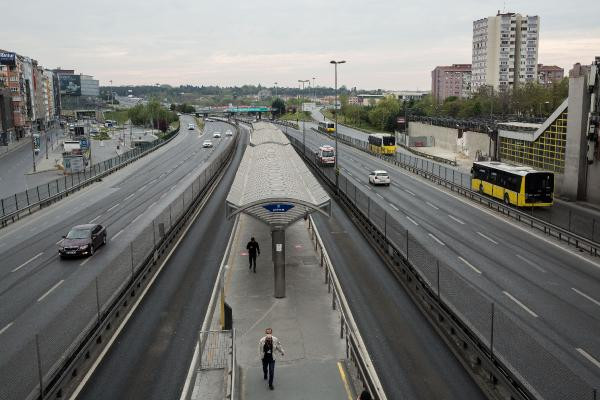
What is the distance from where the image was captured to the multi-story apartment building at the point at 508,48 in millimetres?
173250

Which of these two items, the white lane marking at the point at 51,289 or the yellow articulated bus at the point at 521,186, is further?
Answer: the yellow articulated bus at the point at 521,186

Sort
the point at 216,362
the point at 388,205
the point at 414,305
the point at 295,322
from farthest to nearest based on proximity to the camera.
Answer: the point at 388,205 < the point at 414,305 < the point at 295,322 < the point at 216,362

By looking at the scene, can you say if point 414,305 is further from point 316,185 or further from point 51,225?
point 51,225

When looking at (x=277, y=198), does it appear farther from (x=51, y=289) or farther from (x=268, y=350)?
(x=51, y=289)

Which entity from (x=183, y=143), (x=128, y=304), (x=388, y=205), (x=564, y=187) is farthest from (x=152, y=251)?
(x=183, y=143)

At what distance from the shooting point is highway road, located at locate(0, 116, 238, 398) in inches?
709

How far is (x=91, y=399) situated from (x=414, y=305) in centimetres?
1126

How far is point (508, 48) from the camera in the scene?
572 feet

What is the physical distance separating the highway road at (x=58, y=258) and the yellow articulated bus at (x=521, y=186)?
23630 millimetres

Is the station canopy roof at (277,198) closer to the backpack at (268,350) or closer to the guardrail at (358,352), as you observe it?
the guardrail at (358,352)

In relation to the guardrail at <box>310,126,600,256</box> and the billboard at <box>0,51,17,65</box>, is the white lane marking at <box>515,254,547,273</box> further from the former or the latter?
the billboard at <box>0,51,17,65</box>

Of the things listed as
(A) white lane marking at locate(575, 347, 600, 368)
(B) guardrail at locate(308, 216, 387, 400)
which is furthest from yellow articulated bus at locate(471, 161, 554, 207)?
(A) white lane marking at locate(575, 347, 600, 368)

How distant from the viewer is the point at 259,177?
87.3 ft

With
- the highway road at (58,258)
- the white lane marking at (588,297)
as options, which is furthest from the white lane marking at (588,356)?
the highway road at (58,258)
